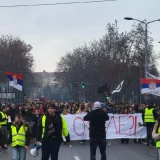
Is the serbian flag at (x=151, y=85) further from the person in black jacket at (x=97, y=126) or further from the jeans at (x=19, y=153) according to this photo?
the jeans at (x=19, y=153)

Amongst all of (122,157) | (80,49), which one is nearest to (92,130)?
(122,157)

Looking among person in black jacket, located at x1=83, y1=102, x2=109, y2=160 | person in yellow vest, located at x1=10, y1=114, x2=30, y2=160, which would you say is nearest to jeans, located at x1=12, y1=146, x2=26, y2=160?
person in yellow vest, located at x1=10, y1=114, x2=30, y2=160

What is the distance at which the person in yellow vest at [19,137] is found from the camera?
37.0 feet

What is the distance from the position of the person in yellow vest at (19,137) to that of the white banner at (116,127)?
9.63 meters

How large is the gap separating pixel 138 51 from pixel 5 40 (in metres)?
36.9

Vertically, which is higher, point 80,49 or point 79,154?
point 80,49

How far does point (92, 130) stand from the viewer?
466 inches

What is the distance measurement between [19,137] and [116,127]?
33.4 ft

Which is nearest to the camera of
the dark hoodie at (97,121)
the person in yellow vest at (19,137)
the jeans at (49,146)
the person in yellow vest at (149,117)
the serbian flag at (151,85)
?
the jeans at (49,146)

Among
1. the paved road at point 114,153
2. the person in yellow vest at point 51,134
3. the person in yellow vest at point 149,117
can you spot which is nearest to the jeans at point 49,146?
the person in yellow vest at point 51,134

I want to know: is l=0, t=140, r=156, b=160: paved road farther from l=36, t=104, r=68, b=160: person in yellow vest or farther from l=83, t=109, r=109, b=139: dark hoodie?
l=36, t=104, r=68, b=160: person in yellow vest

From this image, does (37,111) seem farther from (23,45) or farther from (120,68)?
(23,45)

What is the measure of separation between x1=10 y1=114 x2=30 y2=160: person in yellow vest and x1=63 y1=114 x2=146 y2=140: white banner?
963 cm

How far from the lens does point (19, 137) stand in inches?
445
